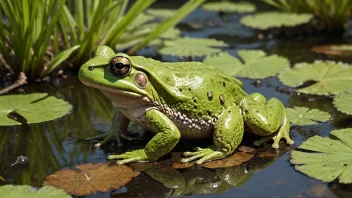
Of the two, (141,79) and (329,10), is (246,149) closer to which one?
(141,79)

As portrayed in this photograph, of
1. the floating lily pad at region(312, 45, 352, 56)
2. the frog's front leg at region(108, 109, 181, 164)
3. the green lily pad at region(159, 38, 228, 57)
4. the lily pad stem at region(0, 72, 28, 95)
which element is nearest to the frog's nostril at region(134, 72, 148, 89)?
the frog's front leg at region(108, 109, 181, 164)

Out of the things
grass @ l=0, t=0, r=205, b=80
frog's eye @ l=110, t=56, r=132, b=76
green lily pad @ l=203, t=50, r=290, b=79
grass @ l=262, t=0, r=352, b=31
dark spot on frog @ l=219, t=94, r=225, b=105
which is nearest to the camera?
frog's eye @ l=110, t=56, r=132, b=76

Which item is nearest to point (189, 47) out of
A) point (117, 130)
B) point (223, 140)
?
point (117, 130)

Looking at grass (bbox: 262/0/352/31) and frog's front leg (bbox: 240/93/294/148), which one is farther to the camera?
grass (bbox: 262/0/352/31)

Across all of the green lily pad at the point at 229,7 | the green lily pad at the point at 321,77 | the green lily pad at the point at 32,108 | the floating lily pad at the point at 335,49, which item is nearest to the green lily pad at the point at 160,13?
the green lily pad at the point at 229,7

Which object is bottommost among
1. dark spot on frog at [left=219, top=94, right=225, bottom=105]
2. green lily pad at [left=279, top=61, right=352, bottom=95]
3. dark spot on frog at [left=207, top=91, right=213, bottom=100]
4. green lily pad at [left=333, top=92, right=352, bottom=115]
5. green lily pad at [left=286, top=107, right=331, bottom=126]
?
green lily pad at [left=286, top=107, right=331, bottom=126]

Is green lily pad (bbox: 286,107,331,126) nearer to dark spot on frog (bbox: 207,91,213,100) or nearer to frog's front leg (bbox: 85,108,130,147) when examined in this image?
dark spot on frog (bbox: 207,91,213,100)

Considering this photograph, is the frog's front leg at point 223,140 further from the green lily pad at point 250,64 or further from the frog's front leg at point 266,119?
the green lily pad at point 250,64
